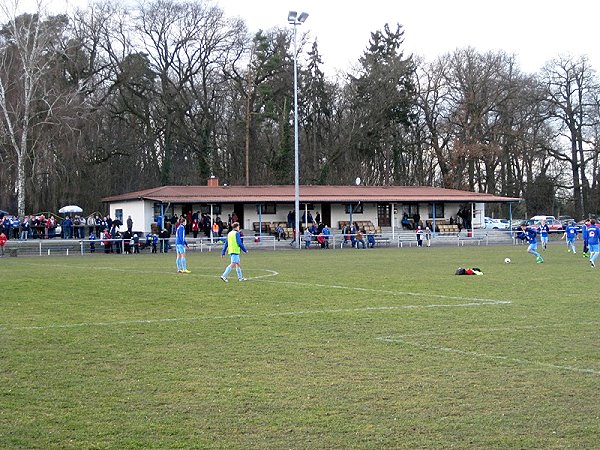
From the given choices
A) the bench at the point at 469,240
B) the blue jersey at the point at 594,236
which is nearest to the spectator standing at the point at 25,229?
the bench at the point at 469,240

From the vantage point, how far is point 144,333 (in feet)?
44.8

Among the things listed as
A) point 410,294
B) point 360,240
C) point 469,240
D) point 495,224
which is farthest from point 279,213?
point 410,294

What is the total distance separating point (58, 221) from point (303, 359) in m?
47.3

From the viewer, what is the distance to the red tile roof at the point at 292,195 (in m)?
55.6

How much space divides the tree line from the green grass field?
36514 millimetres

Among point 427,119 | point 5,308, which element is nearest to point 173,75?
point 427,119

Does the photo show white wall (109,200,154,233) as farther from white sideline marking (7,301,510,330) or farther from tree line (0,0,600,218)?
white sideline marking (7,301,510,330)

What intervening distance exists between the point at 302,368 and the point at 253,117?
193 feet

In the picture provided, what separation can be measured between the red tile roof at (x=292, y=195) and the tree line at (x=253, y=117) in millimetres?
5887

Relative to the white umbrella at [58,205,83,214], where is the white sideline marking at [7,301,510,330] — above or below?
below

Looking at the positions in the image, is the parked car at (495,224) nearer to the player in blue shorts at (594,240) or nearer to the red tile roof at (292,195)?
the red tile roof at (292,195)

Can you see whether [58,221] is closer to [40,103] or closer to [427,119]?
[40,103]

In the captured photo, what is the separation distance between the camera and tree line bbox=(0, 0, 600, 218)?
54.3m

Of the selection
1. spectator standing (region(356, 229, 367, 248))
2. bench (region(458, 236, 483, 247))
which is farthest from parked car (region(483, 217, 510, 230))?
spectator standing (region(356, 229, 367, 248))
